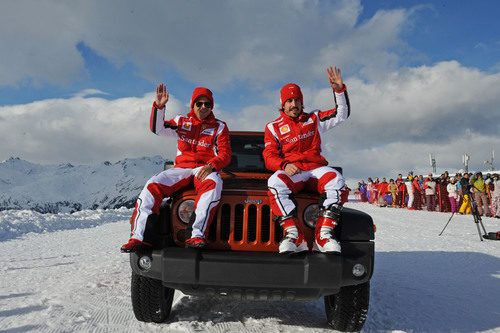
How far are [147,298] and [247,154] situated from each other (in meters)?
2.06

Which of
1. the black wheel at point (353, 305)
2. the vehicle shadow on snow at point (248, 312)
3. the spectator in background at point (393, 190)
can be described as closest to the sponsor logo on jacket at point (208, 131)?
the vehicle shadow on snow at point (248, 312)

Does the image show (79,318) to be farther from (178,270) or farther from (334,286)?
(334,286)

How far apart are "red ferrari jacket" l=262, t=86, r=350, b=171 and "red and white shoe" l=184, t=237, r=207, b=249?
1005 millimetres

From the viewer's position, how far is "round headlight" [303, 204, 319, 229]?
122 inches

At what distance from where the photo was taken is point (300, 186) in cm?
325

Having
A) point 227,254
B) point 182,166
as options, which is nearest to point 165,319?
point 227,254

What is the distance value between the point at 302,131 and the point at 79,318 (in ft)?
8.50

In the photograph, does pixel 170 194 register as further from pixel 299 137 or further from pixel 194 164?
pixel 299 137

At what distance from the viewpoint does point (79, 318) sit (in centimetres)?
316

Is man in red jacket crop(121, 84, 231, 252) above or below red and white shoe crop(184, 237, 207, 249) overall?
above

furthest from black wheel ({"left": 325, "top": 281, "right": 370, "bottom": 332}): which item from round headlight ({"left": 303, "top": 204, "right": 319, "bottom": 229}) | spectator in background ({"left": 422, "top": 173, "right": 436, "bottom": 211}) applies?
spectator in background ({"left": 422, "top": 173, "right": 436, "bottom": 211})

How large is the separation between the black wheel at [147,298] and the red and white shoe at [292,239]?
1114 millimetres

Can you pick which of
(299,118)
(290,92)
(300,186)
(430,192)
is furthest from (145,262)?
(430,192)

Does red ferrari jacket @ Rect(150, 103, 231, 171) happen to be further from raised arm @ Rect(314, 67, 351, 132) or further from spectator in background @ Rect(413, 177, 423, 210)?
spectator in background @ Rect(413, 177, 423, 210)
